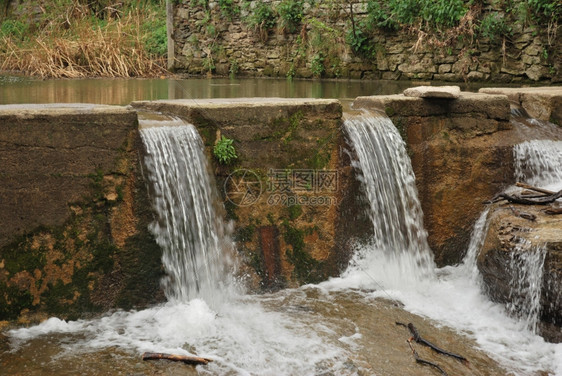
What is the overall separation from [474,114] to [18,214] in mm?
4037

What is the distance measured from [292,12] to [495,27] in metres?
4.61

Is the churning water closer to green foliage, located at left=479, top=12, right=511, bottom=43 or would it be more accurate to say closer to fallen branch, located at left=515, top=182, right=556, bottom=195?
fallen branch, located at left=515, top=182, right=556, bottom=195

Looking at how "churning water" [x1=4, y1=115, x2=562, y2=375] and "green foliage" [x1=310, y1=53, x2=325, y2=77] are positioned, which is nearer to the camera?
"churning water" [x1=4, y1=115, x2=562, y2=375]

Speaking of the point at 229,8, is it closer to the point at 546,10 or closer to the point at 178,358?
the point at 546,10

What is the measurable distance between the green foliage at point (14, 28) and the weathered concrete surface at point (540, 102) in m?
15.3

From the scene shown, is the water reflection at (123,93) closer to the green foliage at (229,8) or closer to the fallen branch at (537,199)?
the fallen branch at (537,199)

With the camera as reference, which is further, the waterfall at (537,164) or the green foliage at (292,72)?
the green foliage at (292,72)

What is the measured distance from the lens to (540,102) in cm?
645

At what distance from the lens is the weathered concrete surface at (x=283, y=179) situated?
4883 millimetres

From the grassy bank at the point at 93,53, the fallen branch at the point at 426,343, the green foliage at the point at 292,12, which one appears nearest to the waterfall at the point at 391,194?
the fallen branch at the point at 426,343

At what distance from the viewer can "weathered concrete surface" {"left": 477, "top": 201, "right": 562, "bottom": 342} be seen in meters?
4.24

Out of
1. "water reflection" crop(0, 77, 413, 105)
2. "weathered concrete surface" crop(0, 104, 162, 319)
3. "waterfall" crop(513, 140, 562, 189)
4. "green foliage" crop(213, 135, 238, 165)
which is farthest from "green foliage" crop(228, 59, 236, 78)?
"weathered concrete surface" crop(0, 104, 162, 319)

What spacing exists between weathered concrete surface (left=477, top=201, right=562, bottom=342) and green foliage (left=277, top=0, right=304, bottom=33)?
8779 millimetres

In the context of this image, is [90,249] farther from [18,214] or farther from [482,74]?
[482,74]
